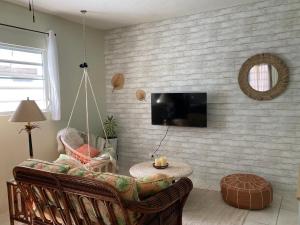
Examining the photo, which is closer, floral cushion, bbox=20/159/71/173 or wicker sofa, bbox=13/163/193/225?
wicker sofa, bbox=13/163/193/225

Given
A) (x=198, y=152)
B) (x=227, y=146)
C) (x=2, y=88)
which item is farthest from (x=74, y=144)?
(x=227, y=146)

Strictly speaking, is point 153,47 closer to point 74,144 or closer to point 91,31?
point 91,31

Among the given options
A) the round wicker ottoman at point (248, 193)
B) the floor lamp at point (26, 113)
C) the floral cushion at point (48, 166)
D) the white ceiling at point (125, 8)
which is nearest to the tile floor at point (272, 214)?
the round wicker ottoman at point (248, 193)

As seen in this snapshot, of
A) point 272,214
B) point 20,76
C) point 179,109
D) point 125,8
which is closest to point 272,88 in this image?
point 179,109

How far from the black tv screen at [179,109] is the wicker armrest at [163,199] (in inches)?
78.2

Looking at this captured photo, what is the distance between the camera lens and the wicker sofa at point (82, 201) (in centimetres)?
166

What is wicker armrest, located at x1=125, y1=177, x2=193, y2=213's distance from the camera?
1624 mm

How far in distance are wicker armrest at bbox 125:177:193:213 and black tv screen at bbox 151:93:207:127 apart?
1.99 meters

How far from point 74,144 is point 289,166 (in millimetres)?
3076

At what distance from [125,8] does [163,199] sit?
289 cm

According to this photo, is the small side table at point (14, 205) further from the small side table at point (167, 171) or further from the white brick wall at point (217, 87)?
the white brick wall at point (217, 87)

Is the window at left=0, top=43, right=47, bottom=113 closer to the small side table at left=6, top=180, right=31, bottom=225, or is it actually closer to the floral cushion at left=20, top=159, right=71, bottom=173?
the small side table at left=6, top=180, right=31, bottom=225

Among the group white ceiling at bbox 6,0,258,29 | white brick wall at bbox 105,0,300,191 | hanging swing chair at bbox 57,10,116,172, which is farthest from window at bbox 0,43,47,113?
white brick wall at bbox 105,0,300,191

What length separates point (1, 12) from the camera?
129 inches
